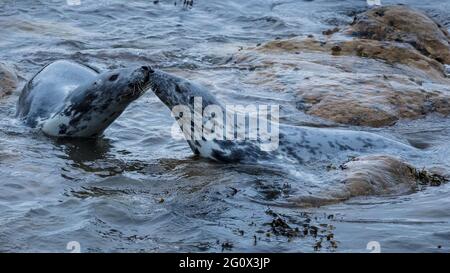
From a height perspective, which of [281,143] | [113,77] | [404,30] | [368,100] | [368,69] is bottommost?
[281,143]

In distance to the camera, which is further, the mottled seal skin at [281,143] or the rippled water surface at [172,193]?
the mottled seal skin at [281,143]

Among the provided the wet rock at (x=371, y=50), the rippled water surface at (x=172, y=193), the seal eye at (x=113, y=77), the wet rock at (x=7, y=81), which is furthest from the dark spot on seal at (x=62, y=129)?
the wet rock at (x=371, y=50)

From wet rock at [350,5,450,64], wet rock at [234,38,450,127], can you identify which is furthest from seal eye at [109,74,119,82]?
wet rock at [350,5,450,64]

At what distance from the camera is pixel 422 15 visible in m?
12.0

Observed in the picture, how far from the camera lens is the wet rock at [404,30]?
1148 cm

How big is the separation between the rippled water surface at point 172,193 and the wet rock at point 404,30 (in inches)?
78.7

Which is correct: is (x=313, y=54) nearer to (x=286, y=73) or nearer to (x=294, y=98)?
(x=286, y=73)

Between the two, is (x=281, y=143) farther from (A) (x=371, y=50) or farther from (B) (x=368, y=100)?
(A) (x=371, y=50)

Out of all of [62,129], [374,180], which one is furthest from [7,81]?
[374,180]

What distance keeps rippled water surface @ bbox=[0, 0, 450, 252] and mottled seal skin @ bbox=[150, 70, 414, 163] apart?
136 millimetres

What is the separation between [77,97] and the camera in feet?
25.3

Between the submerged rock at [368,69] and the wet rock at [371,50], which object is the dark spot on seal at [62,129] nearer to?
the submerged rock at [368,69]

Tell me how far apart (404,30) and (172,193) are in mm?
6281

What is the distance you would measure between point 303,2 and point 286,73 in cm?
589
